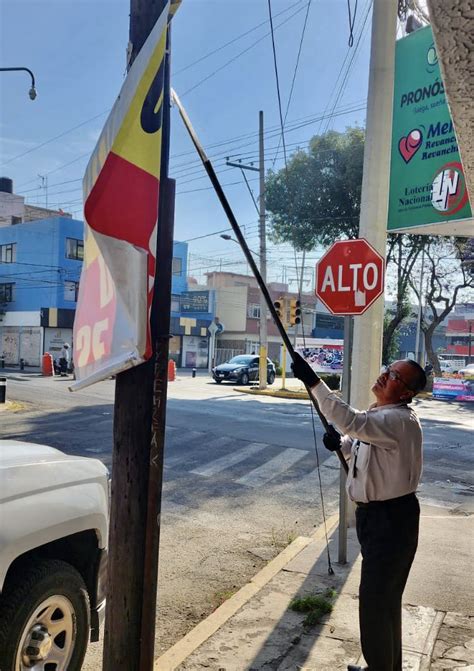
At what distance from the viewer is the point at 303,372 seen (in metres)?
2.92

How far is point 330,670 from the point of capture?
328 cm

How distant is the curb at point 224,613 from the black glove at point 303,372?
190 centimetres

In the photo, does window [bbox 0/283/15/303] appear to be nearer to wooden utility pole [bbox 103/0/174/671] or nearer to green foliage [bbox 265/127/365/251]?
green foliage [bbox 265/127/365/251]

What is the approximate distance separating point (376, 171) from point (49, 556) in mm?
4819

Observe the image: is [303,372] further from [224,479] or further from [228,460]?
[228,460]

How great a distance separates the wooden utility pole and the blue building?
36.2 meters

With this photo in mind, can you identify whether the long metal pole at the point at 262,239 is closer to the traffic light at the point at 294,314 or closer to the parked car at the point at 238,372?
the parked car at the point at 238,372

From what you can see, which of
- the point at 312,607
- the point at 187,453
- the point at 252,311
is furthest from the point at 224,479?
the point at 252,311

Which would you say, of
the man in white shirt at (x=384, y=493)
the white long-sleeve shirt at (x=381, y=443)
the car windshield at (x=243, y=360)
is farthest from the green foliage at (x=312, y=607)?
the car windshield at (x=243, y=360)

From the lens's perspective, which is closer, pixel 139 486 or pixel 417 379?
pixel 139 486

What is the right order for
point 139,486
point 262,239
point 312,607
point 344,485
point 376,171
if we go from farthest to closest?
point 262,239
point 376,171
point 344,485
point 312,607
point 139,486

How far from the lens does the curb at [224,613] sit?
3.48 meters

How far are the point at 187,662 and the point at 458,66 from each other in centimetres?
342

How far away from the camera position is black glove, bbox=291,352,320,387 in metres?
2.88
